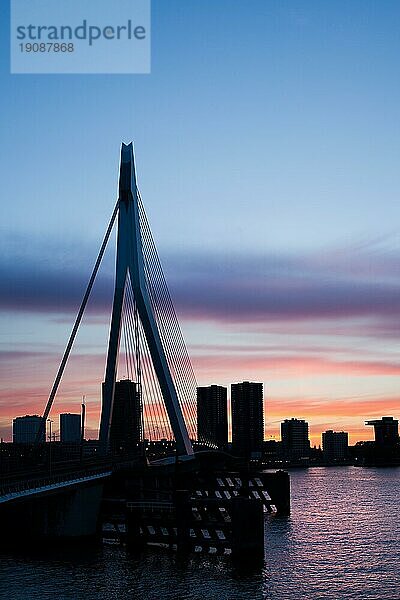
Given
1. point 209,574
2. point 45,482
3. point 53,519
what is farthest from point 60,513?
point 209,574

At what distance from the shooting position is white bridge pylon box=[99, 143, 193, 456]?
2146 inches

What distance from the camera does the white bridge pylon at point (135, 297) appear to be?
54500 millimetres

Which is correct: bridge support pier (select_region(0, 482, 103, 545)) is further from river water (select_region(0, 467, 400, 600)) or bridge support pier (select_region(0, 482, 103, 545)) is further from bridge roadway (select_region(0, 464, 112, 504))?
river water (select_region(0, 467, 400, 600))

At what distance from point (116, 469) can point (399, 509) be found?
42.0 m

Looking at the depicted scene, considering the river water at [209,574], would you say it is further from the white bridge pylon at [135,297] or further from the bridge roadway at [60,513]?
the white bridge pylon at [135,297]

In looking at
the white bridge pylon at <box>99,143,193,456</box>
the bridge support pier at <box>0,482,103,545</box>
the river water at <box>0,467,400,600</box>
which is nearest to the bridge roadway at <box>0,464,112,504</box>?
the bridge support pier at <box>0,482,103,545</box>

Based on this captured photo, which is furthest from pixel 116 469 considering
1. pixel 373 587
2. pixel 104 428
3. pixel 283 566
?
pixel 373 587

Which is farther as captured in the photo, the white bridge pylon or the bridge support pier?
the white bridge pylon

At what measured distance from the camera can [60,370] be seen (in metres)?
53.6

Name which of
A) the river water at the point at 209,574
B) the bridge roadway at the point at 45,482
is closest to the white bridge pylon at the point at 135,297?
the bridge roadway at the point at 45,482

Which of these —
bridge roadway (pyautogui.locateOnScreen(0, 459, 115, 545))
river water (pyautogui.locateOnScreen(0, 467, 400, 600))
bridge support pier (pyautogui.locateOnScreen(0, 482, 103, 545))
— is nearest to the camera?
river water (pyautogui.locateOnScreen(0, 467, 400, 600))

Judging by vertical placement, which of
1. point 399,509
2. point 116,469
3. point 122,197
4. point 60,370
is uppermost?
point 122,197

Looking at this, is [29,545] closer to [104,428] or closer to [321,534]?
[104,428]

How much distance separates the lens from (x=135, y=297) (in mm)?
54812
